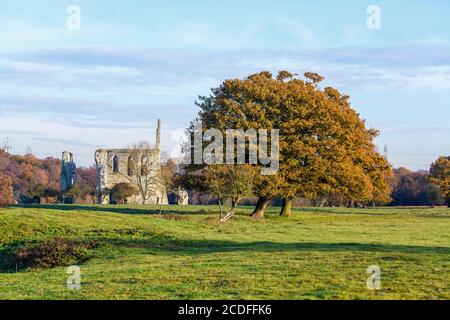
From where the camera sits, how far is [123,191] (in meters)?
85.2

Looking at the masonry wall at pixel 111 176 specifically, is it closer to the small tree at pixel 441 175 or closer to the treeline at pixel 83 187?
the treeline at pixel 83 187

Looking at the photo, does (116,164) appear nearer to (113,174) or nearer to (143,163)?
(113,174)

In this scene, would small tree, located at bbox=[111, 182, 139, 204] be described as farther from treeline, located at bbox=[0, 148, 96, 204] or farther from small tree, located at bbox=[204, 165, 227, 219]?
small tree, located at bbox=[204, 165, 227, 219]

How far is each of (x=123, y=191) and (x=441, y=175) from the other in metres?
39.8

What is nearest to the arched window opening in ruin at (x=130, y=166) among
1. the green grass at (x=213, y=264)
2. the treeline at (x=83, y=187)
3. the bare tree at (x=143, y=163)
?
the bare tree at (x=143, y=163)

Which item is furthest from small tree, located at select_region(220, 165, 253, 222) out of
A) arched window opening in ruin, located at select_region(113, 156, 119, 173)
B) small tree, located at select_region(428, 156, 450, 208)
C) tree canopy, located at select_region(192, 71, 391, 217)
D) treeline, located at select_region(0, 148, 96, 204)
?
arched window opening in ruin, located at select_region(113, 156, 119, 173)

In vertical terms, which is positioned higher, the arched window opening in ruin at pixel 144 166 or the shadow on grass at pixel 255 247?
the arched window opening in ruin at pixel 144 166

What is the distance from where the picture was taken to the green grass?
14555 millimetres

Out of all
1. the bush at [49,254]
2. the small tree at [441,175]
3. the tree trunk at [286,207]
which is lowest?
the bush at [49,254]

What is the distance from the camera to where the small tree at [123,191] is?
280 feet

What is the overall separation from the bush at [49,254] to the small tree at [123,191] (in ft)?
195

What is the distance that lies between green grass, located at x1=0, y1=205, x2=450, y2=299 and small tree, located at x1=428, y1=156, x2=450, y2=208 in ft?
131
